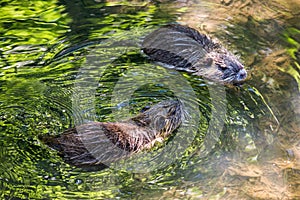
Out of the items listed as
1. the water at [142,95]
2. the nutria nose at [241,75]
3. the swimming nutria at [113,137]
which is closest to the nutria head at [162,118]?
the swimming nutria at [113,137]

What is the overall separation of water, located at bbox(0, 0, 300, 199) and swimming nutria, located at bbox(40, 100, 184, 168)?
11 centimetres

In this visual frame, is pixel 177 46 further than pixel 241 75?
Yes

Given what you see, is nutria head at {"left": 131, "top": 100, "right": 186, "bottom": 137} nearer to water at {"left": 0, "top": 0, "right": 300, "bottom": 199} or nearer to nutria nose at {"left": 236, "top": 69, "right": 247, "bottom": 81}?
water at {"left": 0, "top": 0, "right": 300, "bottom": 199}

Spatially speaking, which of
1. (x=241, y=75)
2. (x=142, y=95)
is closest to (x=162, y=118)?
(x=142, y=95)

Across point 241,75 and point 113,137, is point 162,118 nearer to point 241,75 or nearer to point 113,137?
point 113,137

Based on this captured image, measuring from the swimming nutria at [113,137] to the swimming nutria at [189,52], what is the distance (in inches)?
42.4

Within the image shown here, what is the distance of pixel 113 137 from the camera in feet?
13.5

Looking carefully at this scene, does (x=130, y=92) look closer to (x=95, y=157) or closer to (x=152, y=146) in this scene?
(x=152, y=146)

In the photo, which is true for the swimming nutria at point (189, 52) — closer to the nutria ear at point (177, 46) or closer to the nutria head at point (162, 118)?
the nutria ear at point (177, 46)

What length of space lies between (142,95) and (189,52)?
41.4 inches

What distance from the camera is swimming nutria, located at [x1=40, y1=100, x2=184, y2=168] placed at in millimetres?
3963

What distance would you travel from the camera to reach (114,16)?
608 cm

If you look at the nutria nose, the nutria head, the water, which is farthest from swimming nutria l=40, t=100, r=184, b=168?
the nutria nose

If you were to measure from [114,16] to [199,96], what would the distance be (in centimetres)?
176
